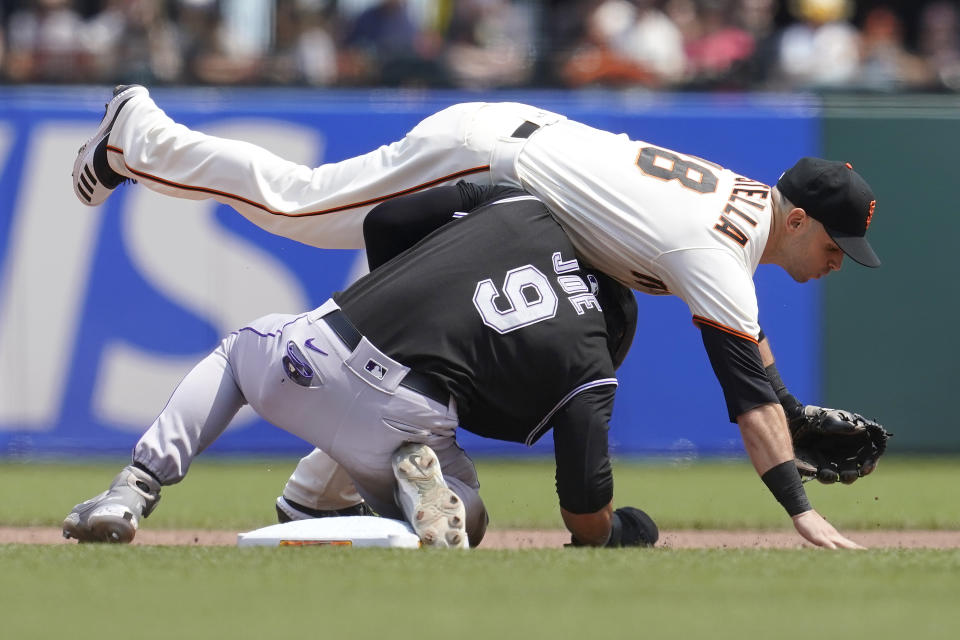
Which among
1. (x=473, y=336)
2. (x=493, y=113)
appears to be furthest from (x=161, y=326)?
(x=473, y=336)

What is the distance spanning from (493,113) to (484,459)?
3.49 m

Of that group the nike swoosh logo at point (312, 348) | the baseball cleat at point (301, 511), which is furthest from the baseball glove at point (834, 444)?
the nike swoosh logo at point (312, 348)

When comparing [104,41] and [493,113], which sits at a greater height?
[493,113]

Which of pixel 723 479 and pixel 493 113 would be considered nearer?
pixel 493 113

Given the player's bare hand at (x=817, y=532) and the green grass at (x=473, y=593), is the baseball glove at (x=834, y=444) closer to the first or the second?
the player's bare hand at (x=817, y=532)

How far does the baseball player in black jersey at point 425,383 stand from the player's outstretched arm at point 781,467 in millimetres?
454

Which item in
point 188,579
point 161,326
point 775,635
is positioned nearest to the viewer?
point 775,635

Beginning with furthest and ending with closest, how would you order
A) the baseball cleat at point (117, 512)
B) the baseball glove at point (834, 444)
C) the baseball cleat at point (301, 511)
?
the baseball glove at point (834, 444)
the baseball cleat at point (301, 511)
the baseball cleat at point (117, 512)

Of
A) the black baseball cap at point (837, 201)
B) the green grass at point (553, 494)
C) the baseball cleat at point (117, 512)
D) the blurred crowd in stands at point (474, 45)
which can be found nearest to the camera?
the baseball cleat at point (117, 512)

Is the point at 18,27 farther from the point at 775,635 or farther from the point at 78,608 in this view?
the point at 775,635

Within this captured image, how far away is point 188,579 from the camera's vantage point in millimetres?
3594

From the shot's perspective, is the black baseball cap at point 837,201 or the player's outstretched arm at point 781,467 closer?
the player's outstretched arm at point 781,467

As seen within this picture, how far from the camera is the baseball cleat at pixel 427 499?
14.1 feet

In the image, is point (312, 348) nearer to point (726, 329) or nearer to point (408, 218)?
point (408, 218)
